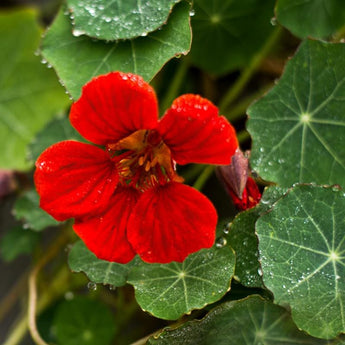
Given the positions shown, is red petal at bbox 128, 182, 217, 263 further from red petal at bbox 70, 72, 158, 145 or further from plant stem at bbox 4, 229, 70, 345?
plant stem at bbox 4, 229, 70, 345

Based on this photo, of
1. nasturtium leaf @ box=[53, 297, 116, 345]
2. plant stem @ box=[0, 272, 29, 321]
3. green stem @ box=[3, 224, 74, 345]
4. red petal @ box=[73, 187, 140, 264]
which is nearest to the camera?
red petal @ box=[73, 187, 140, 264]

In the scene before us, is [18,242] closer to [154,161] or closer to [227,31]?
[154,161]

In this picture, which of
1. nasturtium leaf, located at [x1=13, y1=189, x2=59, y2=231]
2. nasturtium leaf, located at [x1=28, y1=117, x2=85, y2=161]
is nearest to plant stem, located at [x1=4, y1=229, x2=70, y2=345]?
nasturtium leaf, located at [x1=13, y1=189, x2=59, y2=231]

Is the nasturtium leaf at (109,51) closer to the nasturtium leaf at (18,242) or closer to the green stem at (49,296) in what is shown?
the nasturtium leaf at (18,242)

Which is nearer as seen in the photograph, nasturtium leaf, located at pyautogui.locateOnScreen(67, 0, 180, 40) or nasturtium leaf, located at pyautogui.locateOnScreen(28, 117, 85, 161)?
nasturtium leaf, located at pyautogui.locateOnScreen(67, 0, 180, 40)

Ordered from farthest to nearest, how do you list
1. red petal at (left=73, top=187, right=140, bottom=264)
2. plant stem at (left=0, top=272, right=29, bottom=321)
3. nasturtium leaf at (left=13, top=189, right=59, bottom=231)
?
plant stem at (left=0, top=272, right=29, bottom=321) → nasturtium leaf at (left=13, top=189, right=59, bottom=231) → red petal at (left=73, top=187, right=140, bottom=264)

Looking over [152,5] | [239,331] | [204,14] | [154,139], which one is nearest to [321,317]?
[239,331]

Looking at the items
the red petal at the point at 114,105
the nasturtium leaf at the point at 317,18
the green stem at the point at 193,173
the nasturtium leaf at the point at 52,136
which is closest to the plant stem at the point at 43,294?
the nasturtium leaf at the point at 52,136

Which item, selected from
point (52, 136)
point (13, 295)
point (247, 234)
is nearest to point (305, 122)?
point (247, 234)
